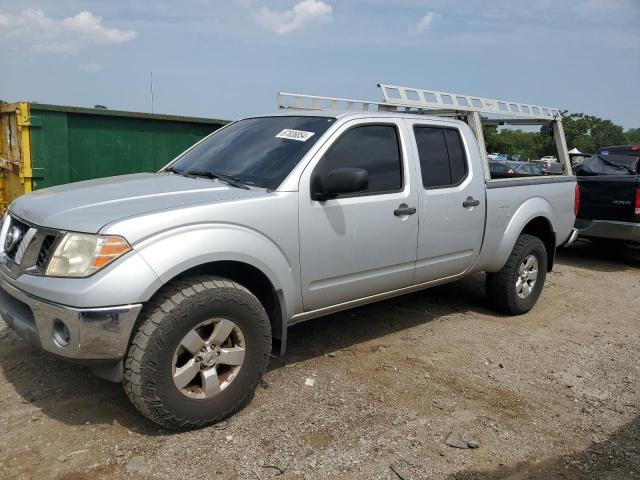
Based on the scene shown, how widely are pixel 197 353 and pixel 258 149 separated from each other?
1491 millimetres

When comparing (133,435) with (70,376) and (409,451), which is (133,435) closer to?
(70,376)

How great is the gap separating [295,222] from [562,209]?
3.50 m

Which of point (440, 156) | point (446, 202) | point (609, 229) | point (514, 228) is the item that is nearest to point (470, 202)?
point (446, 202)

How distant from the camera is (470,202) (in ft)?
15.0

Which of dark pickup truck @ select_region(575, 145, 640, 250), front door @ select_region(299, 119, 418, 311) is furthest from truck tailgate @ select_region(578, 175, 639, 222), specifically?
front door @ select_region(299, 119, 418, 311)

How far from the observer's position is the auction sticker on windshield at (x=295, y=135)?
371 cm

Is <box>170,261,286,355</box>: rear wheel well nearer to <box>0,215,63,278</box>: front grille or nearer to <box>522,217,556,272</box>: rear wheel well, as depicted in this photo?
<box>0,215,63,278</box>: front grille

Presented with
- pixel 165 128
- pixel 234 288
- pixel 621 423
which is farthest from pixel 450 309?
→ pixel 165 128

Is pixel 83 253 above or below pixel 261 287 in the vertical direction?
above

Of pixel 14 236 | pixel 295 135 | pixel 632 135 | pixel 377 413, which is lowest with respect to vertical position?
pixel 377 413

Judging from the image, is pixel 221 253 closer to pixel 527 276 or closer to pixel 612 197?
pixel 527 276

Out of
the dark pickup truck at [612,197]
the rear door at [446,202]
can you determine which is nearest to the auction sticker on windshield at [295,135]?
the rear door at [446,202]

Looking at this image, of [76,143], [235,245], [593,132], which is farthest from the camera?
[593,132]

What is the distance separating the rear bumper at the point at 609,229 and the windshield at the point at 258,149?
18.7 ft
